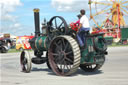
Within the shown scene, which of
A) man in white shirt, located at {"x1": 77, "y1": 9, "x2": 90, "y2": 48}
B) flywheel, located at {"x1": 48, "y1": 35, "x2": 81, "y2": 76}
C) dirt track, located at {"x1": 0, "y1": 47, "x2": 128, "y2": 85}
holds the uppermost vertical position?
man in white shirt, located at {"x1": 77, "y1": 9, "x2": 90, "y2": 48}

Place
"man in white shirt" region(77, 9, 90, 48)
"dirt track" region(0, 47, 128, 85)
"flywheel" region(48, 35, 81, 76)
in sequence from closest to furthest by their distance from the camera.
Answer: "dirt track" region(0, 47, 128, 85), "flywheel" region(48, 35, 81, 76), "man in white shirt" region(77, 9, 90, 48)

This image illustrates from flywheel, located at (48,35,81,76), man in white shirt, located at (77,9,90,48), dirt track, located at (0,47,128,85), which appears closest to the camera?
dirt track, located at (0,47,128,85)

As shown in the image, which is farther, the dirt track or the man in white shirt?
the man in white shirt

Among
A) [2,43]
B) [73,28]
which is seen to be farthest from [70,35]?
[2,43]

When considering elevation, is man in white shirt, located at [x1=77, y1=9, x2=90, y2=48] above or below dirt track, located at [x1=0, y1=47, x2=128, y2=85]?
above

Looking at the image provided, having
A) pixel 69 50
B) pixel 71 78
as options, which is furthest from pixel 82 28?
pixel 71 78

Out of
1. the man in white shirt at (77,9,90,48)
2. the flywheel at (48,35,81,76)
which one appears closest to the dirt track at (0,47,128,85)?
the flywheel at (48,35,81,76)

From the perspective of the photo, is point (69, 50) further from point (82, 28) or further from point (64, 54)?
point (82, 28)

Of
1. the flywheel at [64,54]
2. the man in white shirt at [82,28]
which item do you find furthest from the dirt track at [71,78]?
the man in white shirt at [82,28]

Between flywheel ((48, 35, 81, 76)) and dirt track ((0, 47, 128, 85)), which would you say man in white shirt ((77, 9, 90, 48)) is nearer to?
flywheel ((48, 35, 81, 76))

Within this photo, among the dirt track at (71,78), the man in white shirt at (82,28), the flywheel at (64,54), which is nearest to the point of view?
the dirt track at (71,78)

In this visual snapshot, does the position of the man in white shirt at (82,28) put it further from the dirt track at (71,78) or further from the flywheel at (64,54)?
the dirt track at (71,78)

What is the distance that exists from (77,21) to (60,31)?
30.3 inches

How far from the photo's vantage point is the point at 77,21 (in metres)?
7.41
